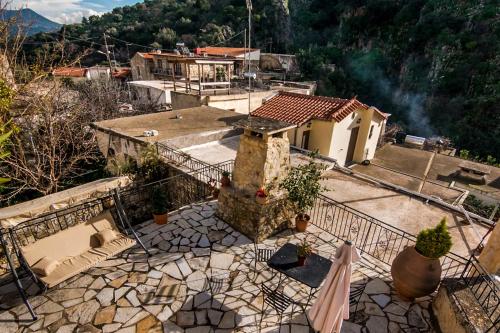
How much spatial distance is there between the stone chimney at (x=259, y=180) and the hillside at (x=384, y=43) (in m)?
23.8

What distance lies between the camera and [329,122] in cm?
1393

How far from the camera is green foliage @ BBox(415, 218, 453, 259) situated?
4.64 meters

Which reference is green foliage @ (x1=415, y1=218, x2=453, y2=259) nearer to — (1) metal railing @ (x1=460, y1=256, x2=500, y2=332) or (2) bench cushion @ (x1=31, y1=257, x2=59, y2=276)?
(1) metal railing @ (x1=460, y1=256, x2=500, y2=332)

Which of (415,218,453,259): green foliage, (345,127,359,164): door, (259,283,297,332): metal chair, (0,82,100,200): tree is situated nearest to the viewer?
(259,283,297,332): metal chair

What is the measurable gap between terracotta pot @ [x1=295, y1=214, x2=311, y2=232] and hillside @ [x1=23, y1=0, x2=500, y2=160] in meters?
25.1

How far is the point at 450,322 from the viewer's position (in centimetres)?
436

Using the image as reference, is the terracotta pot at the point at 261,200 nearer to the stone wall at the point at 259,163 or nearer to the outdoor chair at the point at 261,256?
the stone wall at the point at 259,163

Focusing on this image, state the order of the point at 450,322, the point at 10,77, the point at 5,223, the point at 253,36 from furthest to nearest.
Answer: the point at 253,36 → the point at 10,77 → the point at 5,223 → the point at 450,322

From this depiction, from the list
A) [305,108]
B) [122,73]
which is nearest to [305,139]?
[305,108]

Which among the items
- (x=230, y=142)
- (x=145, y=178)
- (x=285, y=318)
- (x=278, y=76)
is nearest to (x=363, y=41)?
(x=278, y=76)

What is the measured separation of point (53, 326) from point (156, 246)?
240cm

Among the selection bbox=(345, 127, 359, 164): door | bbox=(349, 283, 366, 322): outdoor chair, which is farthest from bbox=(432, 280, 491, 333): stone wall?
bbox=(345, 127, 359, 164): door

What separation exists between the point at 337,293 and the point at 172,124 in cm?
1352

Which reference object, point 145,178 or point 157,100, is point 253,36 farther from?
point 145,178
